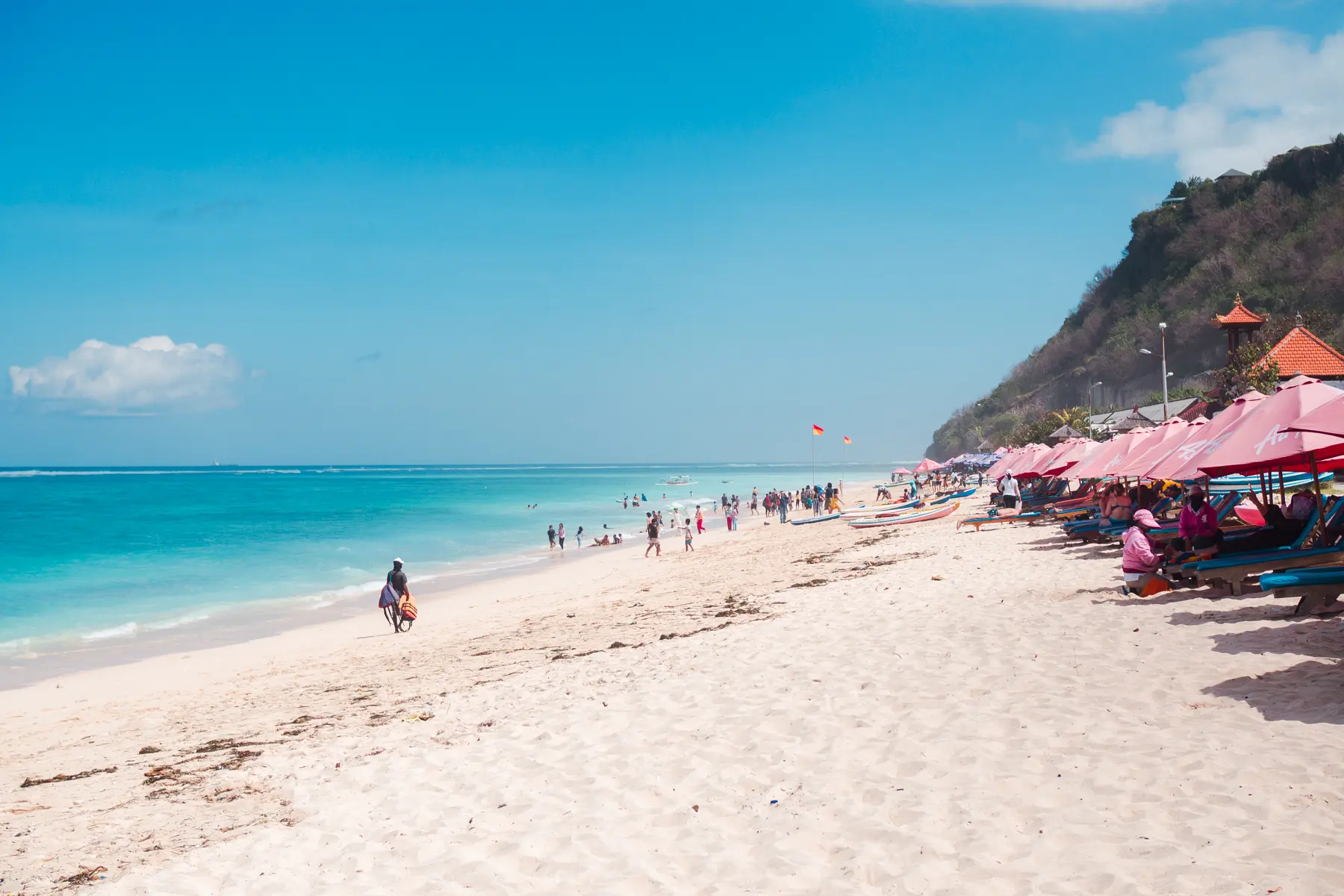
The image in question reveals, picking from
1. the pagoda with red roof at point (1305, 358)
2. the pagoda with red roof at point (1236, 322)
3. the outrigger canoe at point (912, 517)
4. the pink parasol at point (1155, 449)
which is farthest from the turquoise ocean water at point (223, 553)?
the pagoda with red roof at point (1236, 322)

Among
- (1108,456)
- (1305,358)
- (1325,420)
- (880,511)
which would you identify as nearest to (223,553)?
(880,511)

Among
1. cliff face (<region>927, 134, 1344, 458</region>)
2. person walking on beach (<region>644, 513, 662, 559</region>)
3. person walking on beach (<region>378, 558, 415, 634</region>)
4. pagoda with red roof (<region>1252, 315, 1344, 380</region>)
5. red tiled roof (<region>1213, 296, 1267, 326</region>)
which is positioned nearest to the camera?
person walking on beach (<region>378, 558, 415, 634</region>)

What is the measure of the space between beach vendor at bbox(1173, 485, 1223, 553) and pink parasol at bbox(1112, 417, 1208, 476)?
1.34 meters

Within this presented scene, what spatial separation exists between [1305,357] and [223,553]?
4235 centimetres

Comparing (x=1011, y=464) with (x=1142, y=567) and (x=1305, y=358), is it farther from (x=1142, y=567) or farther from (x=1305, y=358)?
(x=1142, y=567)

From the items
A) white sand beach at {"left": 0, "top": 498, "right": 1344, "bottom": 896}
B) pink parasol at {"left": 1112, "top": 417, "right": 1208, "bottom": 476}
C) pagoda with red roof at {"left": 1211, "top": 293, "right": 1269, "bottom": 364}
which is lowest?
white sand beach at {"left": 0, "top": 498, "right": 1344, "bottom": 896}

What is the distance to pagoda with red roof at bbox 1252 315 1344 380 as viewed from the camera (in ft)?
97.8

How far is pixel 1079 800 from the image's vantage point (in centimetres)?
454

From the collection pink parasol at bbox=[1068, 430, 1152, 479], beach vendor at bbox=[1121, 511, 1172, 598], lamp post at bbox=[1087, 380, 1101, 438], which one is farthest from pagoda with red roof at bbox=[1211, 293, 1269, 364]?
beach vendor at bbox=[1121, 511, 1172, 598]

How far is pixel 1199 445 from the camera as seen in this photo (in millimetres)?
9602

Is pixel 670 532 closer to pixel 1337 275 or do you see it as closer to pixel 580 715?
pixel 580 715

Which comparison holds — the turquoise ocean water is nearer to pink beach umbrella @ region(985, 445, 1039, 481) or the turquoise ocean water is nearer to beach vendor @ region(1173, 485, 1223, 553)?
pink beach umbrella @ region(985, 445, 1039, 481)

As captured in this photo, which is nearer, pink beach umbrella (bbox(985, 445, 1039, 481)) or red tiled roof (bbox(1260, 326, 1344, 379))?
pink beach umbrella (bbox(985, 445, 1039, 481))

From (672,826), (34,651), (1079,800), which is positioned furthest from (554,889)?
(34,651)
